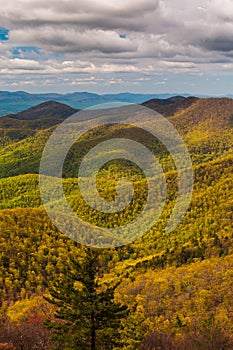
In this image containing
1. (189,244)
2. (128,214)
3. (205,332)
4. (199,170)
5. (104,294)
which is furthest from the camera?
(199,170)

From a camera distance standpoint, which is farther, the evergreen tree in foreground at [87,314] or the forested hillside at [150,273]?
the forested hillside at [150,273]

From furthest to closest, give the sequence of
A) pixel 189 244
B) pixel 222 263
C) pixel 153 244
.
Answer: pixel 153 244
pixel 189 244
pixel 222 263

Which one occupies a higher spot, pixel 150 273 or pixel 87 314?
pixel 87 314

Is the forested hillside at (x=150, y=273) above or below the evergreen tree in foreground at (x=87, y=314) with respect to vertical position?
below

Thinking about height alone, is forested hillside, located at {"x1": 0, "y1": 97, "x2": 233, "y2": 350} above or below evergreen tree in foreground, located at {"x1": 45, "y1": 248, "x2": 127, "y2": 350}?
below

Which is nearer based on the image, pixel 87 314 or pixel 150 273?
pixel 87 314

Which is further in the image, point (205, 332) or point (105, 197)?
point (105, 197)

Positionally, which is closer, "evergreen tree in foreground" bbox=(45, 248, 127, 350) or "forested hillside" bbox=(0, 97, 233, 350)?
"evergreen tree in foreground" bbox=(45, 248, 127, 350)

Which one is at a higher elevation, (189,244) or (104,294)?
(104,294)

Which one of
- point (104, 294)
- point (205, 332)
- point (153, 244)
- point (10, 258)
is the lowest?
point (153, 244)

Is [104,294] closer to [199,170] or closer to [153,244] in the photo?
[153,244]

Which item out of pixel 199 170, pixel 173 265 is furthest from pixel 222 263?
pixel 199 170
